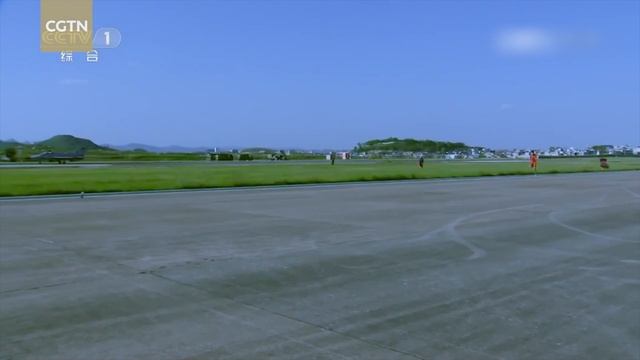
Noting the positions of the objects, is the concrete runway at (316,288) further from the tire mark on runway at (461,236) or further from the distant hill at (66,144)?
the distant hill at (66,144)

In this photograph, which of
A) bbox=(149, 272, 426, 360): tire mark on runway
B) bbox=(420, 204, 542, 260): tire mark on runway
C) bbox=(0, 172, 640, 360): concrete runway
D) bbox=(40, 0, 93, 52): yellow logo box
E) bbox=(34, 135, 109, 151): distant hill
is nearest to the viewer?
bbox=(149, 272, 426, 360): tire mark on runway

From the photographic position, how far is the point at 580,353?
4.38 m

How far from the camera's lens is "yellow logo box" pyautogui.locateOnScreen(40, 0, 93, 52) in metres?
17.3

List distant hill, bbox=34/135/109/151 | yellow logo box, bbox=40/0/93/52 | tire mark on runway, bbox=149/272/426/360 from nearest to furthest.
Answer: tire mark on runway, bbox=149/272/426/360 → yellow logo box, bbox=40/0/93/52 → distant hill, bbox=34/135/109/151

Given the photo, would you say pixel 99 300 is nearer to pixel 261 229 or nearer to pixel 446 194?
pixel 261 229

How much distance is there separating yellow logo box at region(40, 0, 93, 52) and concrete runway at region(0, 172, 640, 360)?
22.4 feet

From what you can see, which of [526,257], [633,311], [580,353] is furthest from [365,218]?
[580,353]

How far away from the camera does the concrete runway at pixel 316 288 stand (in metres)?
4.49

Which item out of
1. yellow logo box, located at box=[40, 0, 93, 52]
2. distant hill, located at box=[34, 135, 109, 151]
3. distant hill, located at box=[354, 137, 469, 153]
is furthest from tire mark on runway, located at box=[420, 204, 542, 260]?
distant hill, located at box=[354, 137, 469, 153]

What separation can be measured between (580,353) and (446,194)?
17.1 metres

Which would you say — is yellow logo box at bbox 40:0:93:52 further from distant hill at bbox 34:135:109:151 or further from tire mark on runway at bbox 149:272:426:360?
distant hill at bbox 34:135:109:151

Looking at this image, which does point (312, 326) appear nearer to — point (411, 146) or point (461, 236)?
point (461, 236)

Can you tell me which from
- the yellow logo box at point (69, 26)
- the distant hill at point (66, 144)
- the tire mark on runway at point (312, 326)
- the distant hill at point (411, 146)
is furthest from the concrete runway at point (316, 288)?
the distant hill at point (411, 146)

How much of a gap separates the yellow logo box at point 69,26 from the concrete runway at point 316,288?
682 cm
